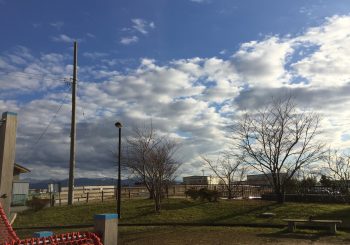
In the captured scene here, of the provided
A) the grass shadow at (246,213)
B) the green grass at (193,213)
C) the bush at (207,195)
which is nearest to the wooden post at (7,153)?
the green grass at (193,213)

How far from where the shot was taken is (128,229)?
1794 centimetres

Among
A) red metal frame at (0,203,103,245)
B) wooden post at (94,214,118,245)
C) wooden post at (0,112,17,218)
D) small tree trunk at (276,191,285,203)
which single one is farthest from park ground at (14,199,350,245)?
red metal frame at (0,203,103,245)

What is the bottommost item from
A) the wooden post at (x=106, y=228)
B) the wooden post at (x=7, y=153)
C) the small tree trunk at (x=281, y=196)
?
the wooden post at (x=106, y=228)

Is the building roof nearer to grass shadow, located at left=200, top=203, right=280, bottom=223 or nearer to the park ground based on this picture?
the park ground

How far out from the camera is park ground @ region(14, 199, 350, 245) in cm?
1445

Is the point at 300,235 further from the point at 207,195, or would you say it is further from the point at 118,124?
the point at 207,195

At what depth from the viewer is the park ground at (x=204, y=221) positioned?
14453 millimetres

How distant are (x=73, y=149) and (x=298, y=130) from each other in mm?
15203

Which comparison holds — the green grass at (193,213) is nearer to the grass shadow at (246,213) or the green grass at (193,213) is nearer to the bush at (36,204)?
the grass shadow at (246,213)

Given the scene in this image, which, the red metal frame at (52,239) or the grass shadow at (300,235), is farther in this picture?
the grass shadow at (300,235)

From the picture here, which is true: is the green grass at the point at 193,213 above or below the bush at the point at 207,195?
below

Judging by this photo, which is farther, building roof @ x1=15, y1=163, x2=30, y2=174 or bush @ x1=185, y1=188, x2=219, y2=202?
building roof @ x1=15, y1=163, x2=30, y2=174

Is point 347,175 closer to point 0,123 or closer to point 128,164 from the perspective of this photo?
point 128,164

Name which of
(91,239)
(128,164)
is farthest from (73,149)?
(91,239)
